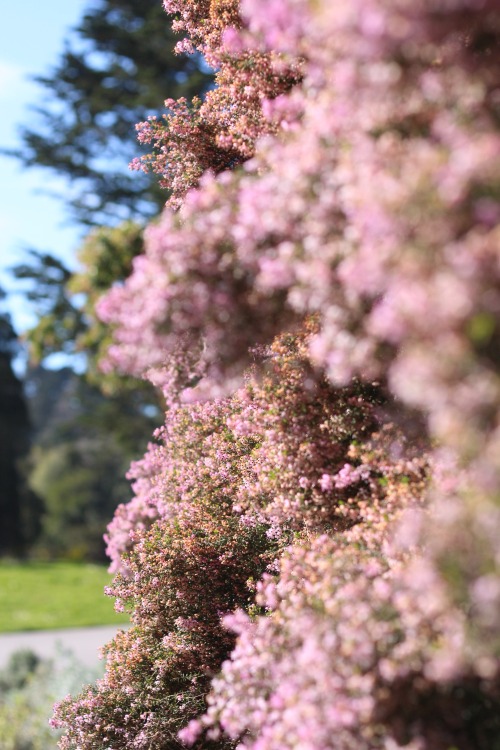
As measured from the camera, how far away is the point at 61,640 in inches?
642

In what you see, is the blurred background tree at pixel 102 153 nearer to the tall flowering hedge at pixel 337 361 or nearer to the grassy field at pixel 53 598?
the grassy field at pixel 53 598

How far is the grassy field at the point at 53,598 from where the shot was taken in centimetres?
1952

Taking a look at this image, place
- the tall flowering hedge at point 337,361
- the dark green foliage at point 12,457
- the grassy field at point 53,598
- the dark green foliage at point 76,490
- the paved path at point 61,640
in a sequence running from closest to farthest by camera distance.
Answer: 1. the tall flowering hedge at point 337,361
2. the paved path at point 61,640
3. the grassy field at point 53,598
4. the dark green foliage at point 76,490
5. the dark green foliage at point 12,457

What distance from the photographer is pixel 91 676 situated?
426 inches

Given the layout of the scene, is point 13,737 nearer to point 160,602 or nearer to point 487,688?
point 160,602

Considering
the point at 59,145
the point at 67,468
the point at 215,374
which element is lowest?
the point at 215,374

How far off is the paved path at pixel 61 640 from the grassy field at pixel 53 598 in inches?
21.2

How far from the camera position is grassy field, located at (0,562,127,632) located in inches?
768

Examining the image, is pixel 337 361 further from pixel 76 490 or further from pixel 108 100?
pixel 76 490

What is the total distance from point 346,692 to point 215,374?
1.44m

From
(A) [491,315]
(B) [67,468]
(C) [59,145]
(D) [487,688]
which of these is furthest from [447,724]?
(B) [67,468]

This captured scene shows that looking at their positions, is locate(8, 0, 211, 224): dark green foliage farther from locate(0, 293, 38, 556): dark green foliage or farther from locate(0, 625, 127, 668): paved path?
locate(0, 293, 38, 556): dark green foliage

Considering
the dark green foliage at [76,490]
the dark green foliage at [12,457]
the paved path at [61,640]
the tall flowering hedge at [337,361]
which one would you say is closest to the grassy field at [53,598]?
the paved path at [61,640]

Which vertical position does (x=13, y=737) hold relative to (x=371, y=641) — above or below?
above
